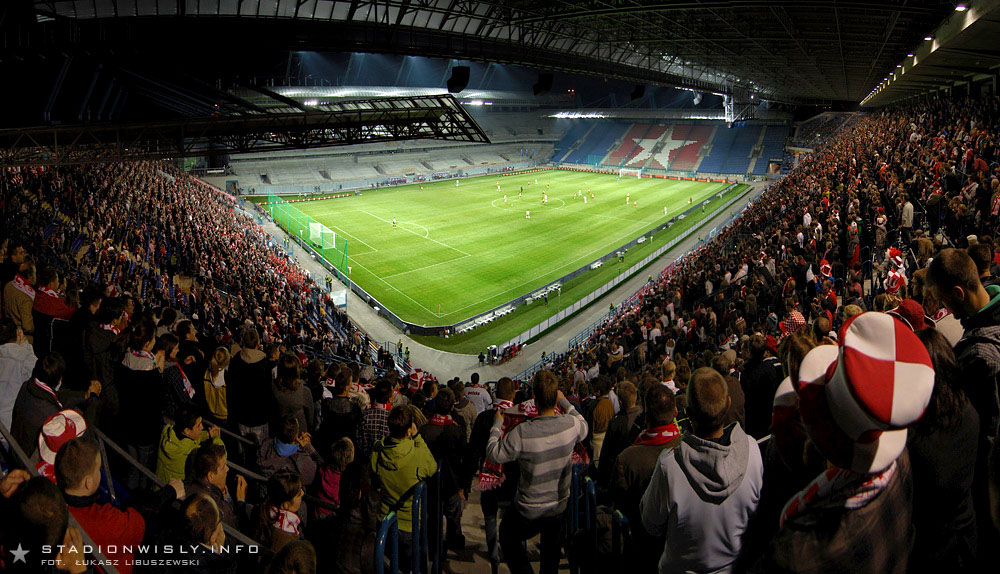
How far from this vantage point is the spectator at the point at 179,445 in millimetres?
4758

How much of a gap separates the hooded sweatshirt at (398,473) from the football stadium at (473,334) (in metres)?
0.02

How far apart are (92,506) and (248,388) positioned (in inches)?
112

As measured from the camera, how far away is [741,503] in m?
2.59

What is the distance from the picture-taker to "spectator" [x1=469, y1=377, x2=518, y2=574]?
431cm

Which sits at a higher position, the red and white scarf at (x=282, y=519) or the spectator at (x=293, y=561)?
the spectator at (x=293, y=561)

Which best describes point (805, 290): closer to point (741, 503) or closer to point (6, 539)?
point (741, 503)

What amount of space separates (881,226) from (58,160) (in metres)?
20.5

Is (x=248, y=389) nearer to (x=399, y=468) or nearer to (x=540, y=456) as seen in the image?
(x=399, y=468)

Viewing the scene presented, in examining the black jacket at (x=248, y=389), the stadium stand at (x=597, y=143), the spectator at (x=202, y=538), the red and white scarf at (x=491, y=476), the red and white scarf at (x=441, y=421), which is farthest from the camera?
the stadium stand at (x=597, y=143)

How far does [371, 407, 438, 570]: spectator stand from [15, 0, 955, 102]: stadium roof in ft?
41.8

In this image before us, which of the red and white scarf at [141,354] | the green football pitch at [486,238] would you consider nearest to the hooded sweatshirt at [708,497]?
the red and white scarf at [141,354]

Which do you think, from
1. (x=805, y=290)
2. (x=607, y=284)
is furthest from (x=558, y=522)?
(x=607, y=284)

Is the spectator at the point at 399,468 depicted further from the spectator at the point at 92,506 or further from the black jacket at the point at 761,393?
the black jacket at the point at 761,393

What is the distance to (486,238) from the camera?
41438 millimetres
